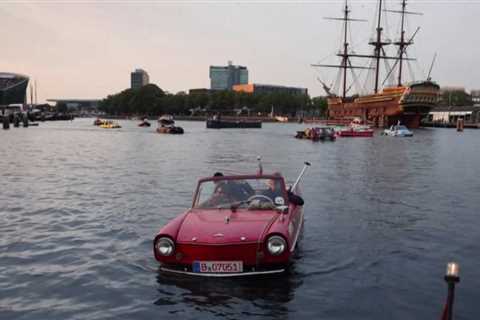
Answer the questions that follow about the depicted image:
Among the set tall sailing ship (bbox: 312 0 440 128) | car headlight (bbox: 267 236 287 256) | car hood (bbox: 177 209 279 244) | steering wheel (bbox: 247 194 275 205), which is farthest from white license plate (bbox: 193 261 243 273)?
tall sailing ship (bbox: 312 0 440 128)

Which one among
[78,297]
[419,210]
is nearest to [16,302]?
[78,297]

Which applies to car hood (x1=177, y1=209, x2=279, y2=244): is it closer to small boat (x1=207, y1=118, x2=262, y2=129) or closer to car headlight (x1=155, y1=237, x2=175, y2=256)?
car headlight (x1=155, y1=237, x2=175, y2=256)

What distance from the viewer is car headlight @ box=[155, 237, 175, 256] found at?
8.66 metres

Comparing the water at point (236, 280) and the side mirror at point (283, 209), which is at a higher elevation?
the side mirror at point (283, 209)

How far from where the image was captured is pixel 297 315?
7926mm

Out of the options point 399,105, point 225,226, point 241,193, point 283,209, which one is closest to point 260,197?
point 241,193

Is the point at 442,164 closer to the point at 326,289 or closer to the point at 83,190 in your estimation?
the point at 83,190

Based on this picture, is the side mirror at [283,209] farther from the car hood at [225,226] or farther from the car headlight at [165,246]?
the car headlight at [165,246]

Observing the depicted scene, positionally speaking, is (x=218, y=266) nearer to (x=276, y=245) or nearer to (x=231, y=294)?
(x=231, y=294)

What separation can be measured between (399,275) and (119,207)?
1059 centimetres

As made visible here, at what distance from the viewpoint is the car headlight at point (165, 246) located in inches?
341

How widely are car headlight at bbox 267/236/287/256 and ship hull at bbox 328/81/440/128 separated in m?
104

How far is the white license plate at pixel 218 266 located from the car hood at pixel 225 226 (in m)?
0.40

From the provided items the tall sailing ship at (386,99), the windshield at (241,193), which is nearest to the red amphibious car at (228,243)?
the windshield at (241,193)
